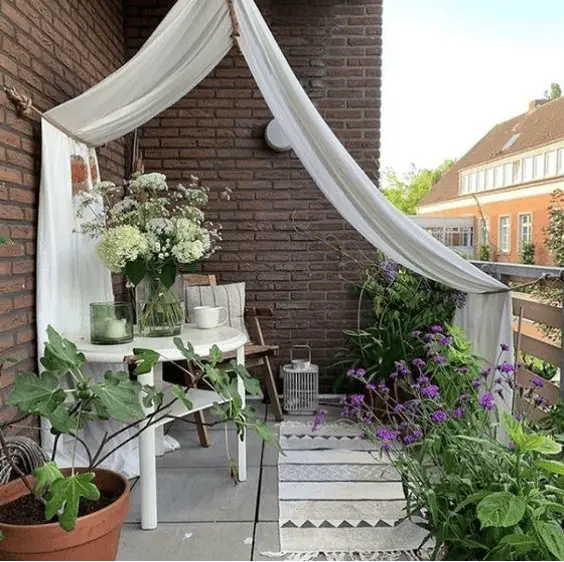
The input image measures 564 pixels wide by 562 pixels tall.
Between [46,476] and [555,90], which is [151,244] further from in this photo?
[555,90]

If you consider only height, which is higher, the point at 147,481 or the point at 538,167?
the point at 538,167

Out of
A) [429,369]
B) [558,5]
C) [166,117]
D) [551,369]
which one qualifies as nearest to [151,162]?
[166,117]

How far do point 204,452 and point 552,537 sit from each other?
1.84 meters

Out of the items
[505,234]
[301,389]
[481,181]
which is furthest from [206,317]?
[481,181]

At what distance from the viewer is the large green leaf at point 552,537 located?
1.20 m

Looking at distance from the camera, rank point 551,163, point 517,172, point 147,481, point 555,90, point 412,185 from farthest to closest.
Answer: point 555,90
point 412,185
point 517,172
point 551,163
point 147,481

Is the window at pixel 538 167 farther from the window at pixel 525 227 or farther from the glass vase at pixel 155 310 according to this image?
the glass vase at pixel 155 310

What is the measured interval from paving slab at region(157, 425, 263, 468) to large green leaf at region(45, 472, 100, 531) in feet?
4.55

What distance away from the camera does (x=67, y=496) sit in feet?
3.94

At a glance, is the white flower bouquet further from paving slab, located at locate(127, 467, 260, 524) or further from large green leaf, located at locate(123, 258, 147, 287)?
paving slab, located at locate(127, 467, 260, 524)

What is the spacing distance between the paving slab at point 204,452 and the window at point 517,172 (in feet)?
35.4

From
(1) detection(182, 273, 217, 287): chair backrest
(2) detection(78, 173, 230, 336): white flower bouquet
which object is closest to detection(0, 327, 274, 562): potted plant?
(2) detection(78, 173, 230, 336): white flower bouquet

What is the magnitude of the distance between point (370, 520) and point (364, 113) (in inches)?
103

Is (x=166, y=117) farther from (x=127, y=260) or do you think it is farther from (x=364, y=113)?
(x=127, y=260)
